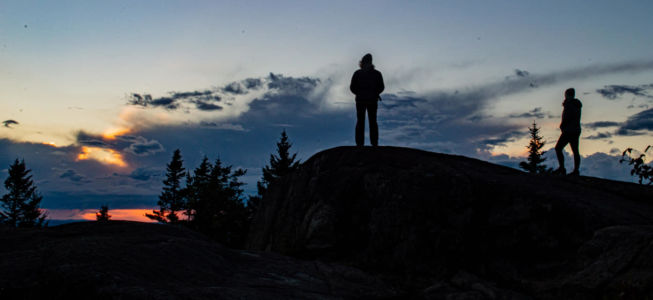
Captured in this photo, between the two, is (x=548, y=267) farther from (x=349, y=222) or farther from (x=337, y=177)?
(x=337, y=177)

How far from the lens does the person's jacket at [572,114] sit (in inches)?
449

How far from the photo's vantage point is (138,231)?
259 inches

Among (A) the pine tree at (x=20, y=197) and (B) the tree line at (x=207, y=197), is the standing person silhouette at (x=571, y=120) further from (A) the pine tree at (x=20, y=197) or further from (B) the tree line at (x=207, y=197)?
(A) the pine tree at (x=20, y=197)

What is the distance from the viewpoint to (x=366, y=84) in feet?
35.0

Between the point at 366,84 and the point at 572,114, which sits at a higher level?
the point at 366,84

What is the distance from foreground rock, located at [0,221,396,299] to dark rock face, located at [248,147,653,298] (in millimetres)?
1346

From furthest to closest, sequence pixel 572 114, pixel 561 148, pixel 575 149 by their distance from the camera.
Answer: pixel 561 148 → pixel 575 149 → pixel 572 114

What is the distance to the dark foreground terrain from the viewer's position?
4.55 m

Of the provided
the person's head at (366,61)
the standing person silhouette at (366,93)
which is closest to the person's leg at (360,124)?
the standing person silhouette at (366,93)

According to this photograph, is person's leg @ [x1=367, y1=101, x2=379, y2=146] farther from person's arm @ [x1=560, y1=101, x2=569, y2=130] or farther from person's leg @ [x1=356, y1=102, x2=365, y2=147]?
person's arm @ [x1=560, y1=101, x2=569, y2=130]

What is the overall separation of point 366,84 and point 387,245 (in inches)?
183

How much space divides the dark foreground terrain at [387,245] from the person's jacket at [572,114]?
1955 mm

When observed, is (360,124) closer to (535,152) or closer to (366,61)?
(366,61)

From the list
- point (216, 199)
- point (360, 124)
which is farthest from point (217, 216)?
point (360, 124)
